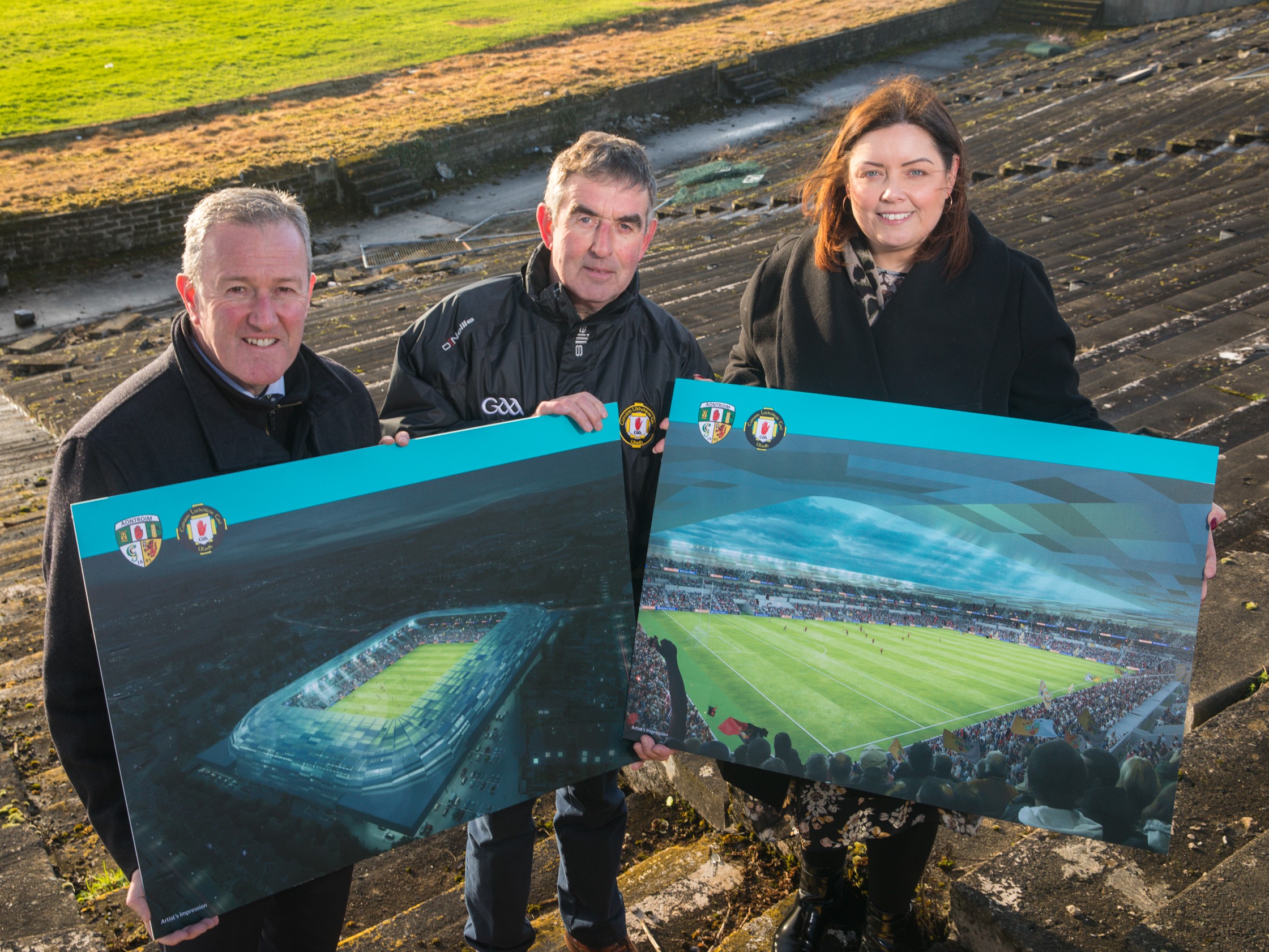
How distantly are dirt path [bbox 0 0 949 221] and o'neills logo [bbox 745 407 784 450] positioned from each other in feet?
52.8

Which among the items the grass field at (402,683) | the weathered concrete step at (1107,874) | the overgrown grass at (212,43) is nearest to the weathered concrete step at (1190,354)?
the weathered concrete step at (1107,874)

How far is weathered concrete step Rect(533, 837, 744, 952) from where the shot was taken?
2.46 metres

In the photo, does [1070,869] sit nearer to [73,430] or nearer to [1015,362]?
[1015,362]

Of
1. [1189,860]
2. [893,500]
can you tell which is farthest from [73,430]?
[1189,860]

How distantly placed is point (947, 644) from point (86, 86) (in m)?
24.4

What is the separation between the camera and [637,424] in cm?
210

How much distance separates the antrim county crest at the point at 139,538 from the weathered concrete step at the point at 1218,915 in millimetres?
1949

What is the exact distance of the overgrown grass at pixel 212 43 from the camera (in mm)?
20016

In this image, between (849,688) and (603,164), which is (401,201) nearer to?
(603,164)

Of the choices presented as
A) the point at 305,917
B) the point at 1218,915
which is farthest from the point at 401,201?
the point at 1218,915

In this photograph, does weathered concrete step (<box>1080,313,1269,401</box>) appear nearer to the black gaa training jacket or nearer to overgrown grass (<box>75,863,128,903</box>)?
the black gaa training jacket

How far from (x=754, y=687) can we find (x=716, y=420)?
1.84 ft

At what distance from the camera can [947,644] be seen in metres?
1.84

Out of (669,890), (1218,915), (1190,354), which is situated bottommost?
(669,890)
